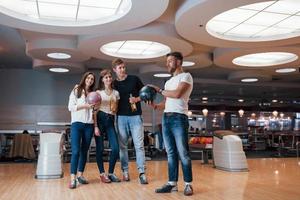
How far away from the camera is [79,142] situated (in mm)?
3986

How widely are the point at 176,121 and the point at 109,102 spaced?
109cm

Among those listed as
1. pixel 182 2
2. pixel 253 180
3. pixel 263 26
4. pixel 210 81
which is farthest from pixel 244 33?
pixel 210 81

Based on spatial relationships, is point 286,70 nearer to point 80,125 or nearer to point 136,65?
point 136,65

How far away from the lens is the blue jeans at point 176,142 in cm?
340

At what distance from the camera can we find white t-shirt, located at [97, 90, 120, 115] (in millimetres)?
4133

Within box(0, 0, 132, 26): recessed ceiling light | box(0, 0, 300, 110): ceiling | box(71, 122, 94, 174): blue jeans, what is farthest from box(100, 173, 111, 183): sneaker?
box(0, 0, 132, 26): recessed ceiling light

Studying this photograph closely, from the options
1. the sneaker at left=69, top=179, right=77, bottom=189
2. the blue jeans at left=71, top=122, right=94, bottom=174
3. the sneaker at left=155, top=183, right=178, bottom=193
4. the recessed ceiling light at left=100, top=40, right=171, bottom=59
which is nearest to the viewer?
the sneaker at left=155, top=183, right=178, bottom=193

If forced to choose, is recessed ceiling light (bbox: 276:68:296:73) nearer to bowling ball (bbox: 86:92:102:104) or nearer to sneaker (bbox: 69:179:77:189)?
bowling ball (bbox: 86:92:102:104)

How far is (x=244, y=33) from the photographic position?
7156 mm

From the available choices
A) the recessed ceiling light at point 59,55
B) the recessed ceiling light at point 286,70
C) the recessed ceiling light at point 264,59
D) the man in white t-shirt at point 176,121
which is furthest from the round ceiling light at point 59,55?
the recessed ceiling light at point 286,70

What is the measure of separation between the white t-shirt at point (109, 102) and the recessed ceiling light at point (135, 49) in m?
4.13

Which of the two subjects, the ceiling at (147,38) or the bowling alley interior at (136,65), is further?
the ceiling at (147,38)

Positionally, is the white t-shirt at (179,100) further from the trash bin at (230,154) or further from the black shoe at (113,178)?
the trash bin at (230,154)

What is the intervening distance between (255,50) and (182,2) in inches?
135
